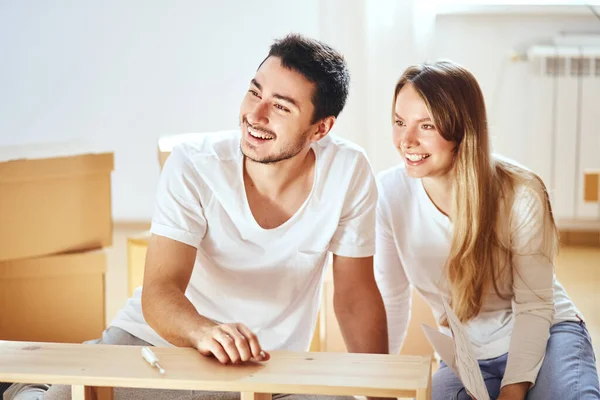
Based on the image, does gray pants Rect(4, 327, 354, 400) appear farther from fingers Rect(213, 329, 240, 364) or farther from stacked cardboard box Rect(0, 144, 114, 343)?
stacked cardboard box Rect(0, 144, 114, 343)

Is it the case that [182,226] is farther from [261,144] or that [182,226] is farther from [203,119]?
[203,119]

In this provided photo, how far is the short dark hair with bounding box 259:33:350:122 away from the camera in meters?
1.59

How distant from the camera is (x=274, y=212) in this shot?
162 cm

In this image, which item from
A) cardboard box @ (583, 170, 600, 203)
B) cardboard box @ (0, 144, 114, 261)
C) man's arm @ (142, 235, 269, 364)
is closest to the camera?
man's arm @ (142, 235, 269, 364)

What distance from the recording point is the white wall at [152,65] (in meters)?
3.50

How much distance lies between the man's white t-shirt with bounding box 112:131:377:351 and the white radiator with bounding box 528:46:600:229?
2021 mm

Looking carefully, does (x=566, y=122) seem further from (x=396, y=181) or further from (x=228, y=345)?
(x=228, y=345)

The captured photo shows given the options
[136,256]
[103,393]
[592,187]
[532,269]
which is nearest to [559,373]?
[532,269]

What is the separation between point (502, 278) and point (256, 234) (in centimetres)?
49

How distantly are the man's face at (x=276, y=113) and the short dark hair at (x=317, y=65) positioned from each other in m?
0.01

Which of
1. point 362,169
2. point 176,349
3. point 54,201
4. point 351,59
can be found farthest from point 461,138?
point 351,59

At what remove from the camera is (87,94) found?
3684 mm

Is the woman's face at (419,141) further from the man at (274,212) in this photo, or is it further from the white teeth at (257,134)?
the white teeth at (257,134)

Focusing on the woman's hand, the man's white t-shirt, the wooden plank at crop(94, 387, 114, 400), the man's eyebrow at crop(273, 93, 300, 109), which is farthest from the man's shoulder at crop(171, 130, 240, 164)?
the woman's hand
